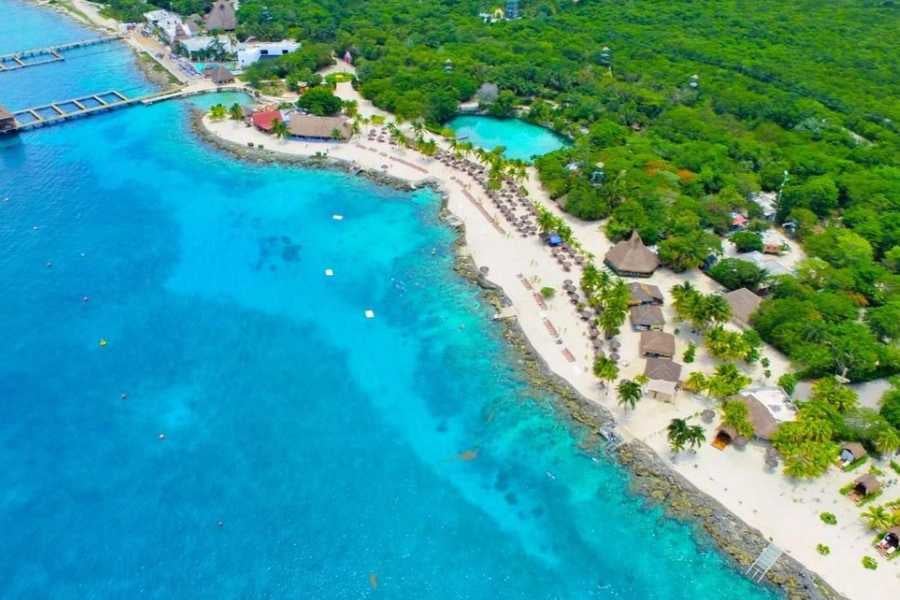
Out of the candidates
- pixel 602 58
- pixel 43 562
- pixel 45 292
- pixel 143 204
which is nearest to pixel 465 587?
pixel 43 562

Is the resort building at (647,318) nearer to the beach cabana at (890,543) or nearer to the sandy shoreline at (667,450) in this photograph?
the sandy shoreline at (667,450)

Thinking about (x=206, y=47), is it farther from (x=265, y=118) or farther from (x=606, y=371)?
(x=606, y=371)

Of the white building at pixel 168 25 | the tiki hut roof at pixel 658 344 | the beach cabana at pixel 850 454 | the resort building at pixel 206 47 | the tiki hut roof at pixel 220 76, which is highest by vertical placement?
the white building at pixel 168 25

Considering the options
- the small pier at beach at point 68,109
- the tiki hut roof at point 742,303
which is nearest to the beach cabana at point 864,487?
the tiki hut roof at point 742,303

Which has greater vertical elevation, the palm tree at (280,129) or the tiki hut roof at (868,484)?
the palm tree at (280,129)

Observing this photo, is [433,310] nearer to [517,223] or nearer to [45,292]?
[517,223]

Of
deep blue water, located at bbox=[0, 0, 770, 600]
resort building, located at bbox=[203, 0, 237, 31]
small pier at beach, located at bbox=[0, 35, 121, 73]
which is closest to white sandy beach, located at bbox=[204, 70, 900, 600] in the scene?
deep blue water, located at bbox=[0, 0, 770, 600]

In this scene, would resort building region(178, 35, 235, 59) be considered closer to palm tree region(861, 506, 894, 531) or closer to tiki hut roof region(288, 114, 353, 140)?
tiki hut roof region(288, 114, 353, 140)
